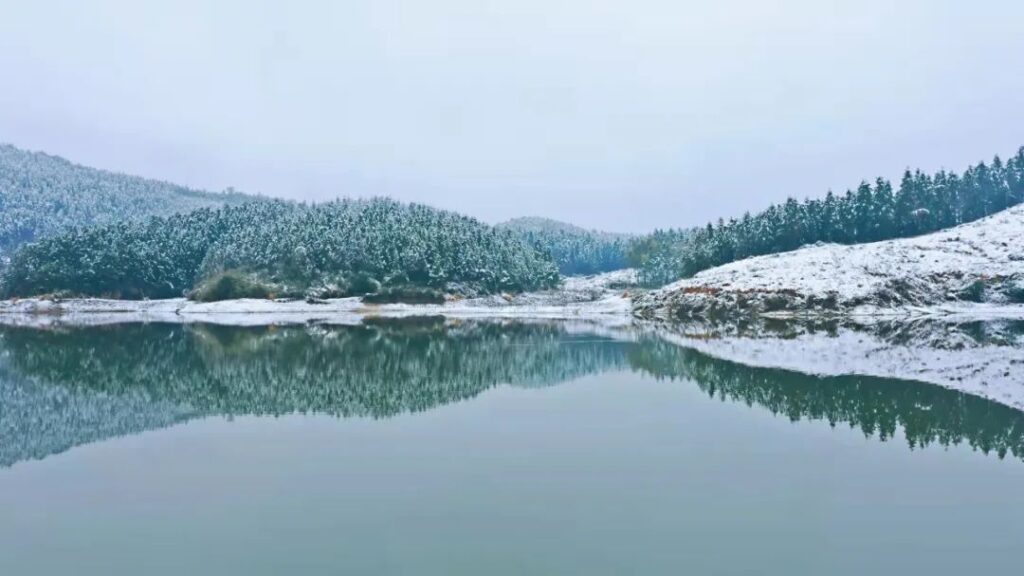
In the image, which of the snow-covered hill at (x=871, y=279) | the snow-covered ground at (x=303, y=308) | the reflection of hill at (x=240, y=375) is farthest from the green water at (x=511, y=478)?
the snow-covered ground at (x=303, y=308)

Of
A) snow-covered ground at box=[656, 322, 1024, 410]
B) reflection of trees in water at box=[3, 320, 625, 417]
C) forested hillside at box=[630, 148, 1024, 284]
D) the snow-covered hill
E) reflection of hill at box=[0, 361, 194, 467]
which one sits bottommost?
reflection of hill at box=[0, 361, 194, 467]

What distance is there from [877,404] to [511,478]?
18187 mm

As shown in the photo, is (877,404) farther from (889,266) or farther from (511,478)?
(889,266)

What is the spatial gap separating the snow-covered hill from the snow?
0.14m

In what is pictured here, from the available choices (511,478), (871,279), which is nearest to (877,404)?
(511,478)

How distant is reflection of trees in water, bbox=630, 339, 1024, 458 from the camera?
22609mm

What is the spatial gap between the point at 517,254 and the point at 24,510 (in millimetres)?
174303

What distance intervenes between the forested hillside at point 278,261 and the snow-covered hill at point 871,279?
57218mm

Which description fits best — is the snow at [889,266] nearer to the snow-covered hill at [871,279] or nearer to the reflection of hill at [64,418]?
the snow-covered hill at [871,279]

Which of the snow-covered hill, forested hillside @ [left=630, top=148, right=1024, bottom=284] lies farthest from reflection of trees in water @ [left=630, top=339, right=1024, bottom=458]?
forested hillside @ [left=630, top=148, right=1024, bottom=284]

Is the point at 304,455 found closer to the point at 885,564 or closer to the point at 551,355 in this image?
the point at 885,564

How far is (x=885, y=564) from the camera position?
40.6ft

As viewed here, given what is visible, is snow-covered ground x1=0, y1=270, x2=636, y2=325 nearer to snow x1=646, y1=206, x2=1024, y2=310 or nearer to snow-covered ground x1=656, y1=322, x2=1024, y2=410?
snow x1=646, y1=206, x2=1024, y2=310

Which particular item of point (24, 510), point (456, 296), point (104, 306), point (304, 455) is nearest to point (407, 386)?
point (304, 455)
